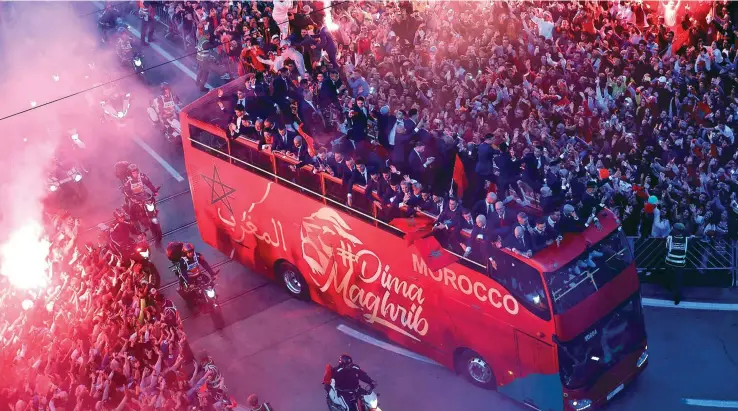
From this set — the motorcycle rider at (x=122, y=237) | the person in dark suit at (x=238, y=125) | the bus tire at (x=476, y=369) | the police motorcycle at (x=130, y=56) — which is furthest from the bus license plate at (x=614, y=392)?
the police motorcycle at (x=130, y=56)

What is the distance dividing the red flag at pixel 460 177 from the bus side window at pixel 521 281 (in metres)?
1.71

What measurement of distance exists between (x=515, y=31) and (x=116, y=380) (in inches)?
534

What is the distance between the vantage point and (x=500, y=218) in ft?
45.3

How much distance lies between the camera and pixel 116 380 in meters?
14.4

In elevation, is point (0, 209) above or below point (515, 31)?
below

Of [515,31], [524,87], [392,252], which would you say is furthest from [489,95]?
[392,252]

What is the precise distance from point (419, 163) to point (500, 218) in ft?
7.05

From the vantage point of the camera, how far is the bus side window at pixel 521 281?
13141 mm

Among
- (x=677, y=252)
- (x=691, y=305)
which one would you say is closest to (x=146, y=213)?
(x=677, y=252)

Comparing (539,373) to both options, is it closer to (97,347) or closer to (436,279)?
(436,279)

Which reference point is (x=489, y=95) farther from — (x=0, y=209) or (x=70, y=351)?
(x=0, y=209)

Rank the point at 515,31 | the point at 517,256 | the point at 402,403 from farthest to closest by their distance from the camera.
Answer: the point at 515,31, the point at 402,403, the point at 517,256

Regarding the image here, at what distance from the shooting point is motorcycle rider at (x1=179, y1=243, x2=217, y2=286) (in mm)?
16995

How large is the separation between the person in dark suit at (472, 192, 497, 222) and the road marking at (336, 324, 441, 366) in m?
3.36
